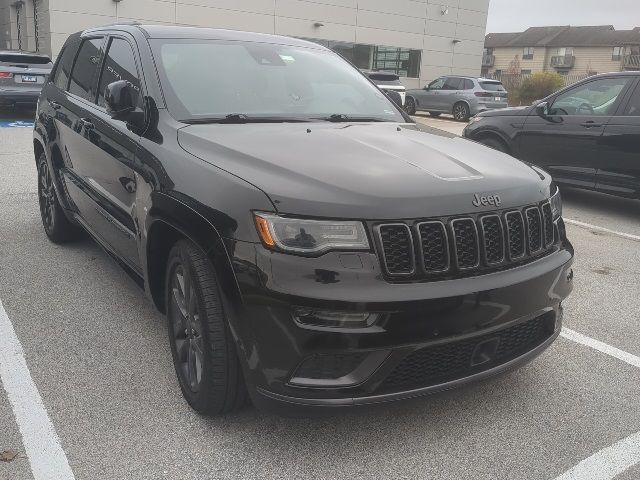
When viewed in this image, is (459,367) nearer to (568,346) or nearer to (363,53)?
(568,346)

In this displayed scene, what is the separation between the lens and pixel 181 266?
2613 mm

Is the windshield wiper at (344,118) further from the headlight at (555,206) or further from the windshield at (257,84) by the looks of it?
the headlight at (555,206)

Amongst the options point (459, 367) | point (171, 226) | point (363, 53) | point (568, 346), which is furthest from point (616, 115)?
point (363, 53)

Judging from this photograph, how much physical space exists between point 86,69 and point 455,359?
3.35 m

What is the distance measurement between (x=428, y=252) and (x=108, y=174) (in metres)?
2.05

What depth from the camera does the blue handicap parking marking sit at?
12978mm

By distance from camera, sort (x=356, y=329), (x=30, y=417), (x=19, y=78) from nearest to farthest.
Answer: (x=356, y=329) → (x=30, y=417) → (x=19, y=78)

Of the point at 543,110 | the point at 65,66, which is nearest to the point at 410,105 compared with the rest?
Result: the point at 543,110

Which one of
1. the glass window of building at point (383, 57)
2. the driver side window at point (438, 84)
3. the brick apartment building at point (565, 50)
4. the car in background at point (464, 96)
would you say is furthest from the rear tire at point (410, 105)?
the brick apartment building at point (565, 50)

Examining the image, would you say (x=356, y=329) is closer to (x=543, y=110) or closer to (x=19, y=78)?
(x=543, y=110)

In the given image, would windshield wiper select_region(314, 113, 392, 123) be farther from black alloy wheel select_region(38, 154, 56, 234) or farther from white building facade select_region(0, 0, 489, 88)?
white building facade select_region(0, 0, 489, 88)

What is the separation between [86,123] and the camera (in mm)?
3805

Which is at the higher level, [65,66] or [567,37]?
[567,37]

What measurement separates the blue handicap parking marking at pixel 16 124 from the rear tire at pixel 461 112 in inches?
530
